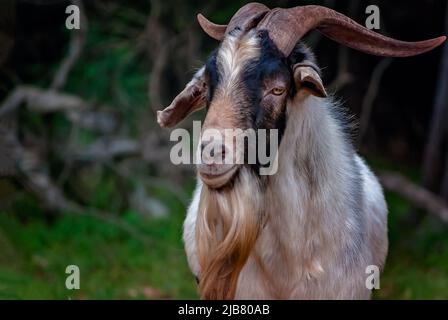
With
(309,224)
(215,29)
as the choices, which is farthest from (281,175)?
(215,29)

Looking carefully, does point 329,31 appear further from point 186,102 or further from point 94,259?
point 94,259

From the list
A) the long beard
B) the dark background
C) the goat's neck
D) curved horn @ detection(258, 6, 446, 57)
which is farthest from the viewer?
the dark background

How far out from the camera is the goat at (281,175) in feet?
14.4

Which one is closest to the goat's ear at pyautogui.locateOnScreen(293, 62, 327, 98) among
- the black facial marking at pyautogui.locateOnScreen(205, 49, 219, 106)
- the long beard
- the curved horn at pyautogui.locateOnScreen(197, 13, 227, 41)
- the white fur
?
the white fur

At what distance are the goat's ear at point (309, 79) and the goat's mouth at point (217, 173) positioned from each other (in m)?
0.61

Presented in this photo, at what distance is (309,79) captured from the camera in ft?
14.5

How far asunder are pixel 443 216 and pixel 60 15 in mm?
5186

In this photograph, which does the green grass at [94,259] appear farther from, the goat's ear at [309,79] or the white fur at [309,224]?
the goat's ear at [309,79]

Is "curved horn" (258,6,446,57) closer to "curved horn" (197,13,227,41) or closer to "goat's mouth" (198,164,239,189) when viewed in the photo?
"curved horn" (197,13,227,41)

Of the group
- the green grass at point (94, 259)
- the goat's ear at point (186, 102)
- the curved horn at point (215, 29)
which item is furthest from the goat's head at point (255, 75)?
the green grass at point (94, 259)

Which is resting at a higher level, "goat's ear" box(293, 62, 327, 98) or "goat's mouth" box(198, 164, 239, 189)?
"goat's ear" box(293, 62, 327, 98)

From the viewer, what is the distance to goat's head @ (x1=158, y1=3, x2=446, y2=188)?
4259 mm

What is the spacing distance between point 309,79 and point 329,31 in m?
0.61

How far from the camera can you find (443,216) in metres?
8.36
